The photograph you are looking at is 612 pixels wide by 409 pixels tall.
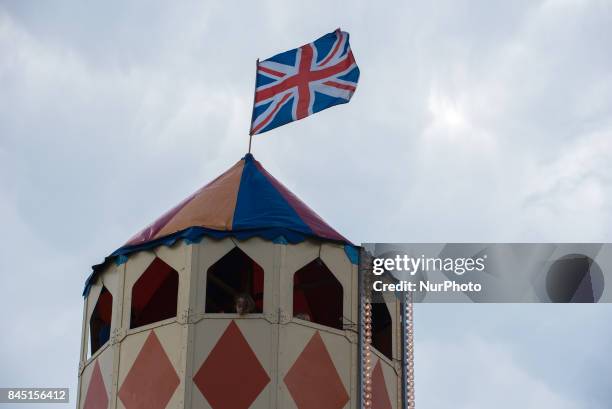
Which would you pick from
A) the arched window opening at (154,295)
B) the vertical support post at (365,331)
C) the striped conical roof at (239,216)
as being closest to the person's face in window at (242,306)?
the striped conical roof at (239,216)

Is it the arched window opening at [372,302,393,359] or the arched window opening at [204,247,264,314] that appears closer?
the arched window opening at [372,302,393,359]

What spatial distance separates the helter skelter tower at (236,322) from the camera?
37.2m

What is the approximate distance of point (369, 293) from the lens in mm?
A: 39438

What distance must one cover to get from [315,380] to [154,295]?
5821mm

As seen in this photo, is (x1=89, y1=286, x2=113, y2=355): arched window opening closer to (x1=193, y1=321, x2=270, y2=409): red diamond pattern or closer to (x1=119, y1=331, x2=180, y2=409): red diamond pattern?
(x1=119, y1=331, x2=180, y2=409): red diamond pattern

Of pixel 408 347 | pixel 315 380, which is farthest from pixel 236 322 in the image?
pixel 408 347

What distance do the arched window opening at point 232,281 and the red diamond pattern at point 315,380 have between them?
142 inches

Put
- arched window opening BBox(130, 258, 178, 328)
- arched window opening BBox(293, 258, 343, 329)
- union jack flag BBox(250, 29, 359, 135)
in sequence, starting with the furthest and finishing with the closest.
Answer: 1. union jack flag BBox(250, 29, 359, 135)
2. arched window opening BBox(293, 258, 343, 329)
3. arched window opening BBox(130, 258, 178, 328)

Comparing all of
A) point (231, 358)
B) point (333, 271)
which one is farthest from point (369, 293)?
point (231, 358)

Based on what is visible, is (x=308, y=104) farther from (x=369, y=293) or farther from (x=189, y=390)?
(x=189, y=390)

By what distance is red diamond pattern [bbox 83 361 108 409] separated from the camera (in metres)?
39.0

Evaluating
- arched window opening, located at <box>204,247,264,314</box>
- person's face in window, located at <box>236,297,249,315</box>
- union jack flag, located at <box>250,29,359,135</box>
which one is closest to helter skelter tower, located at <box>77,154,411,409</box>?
person's face in window, located at <box>236,297,249,315</box>

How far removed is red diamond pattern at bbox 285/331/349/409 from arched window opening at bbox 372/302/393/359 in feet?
11.2

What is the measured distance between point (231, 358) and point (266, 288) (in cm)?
197
